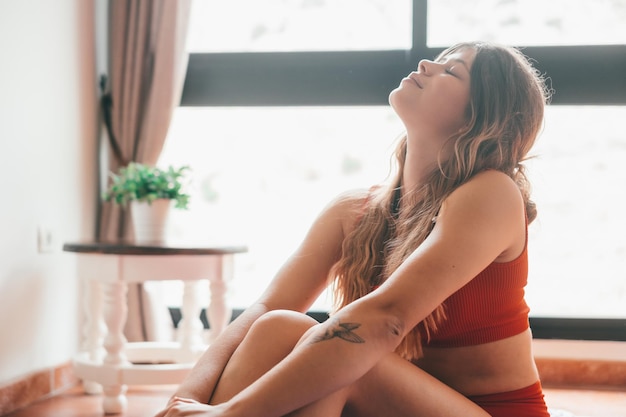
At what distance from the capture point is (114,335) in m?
2.68

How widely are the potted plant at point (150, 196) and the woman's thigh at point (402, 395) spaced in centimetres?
170

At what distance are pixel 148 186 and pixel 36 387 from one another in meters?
0.89

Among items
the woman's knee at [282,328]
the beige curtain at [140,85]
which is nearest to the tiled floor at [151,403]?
the beige curtain at [140,85]

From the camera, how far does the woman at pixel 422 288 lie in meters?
1.30

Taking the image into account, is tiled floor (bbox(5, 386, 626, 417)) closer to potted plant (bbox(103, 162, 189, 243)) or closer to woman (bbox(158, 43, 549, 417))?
potted plant (bbox(103, 162, 189, 243))

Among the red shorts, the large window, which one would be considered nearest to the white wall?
the large window

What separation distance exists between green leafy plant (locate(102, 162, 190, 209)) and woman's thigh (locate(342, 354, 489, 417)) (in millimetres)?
1703

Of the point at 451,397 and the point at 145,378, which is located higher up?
the point at 451,397

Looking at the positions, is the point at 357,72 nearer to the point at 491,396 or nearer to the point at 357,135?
the point at 357,135

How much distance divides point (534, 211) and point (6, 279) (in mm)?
1878

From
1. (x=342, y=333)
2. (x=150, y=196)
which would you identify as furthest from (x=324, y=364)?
(x=150, y=196)

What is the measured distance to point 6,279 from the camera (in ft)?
8.61

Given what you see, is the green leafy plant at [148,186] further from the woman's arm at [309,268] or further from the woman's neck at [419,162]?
the woman's neck at [419,162]

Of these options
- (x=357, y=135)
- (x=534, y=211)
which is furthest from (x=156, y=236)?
(x=534, y=211)
